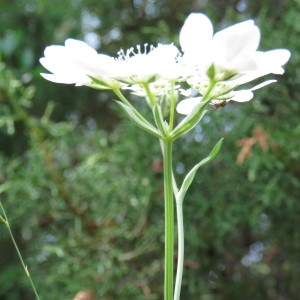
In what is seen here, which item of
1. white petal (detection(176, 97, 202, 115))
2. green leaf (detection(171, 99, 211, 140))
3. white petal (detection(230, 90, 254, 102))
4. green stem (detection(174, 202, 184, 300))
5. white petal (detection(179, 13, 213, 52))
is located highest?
white petal (detection(179, 13, 213, 52))

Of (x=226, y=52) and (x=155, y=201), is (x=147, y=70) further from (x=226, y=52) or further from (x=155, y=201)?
(x=155, y=201)

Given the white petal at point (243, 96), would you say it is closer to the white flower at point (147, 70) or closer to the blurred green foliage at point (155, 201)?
the white flower at point (147, 70)

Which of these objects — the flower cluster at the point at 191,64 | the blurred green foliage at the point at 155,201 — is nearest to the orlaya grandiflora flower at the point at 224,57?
the flower cluster at the point at 191,64

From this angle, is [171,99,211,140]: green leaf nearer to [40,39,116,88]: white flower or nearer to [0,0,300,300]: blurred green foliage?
[40,39,116,88]: white flower

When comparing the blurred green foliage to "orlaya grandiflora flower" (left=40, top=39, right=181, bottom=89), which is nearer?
"orlaya grandiflora flower" (left=40, top=39, right=181, bottom=89)

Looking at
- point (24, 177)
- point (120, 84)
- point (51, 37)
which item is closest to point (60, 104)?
point (51, 37)

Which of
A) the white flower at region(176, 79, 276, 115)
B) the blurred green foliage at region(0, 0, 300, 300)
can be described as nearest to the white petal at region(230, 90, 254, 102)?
the white flower at region(176, 79, 276, 115)

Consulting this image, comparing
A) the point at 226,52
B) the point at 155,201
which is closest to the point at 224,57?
the point at 226,52
